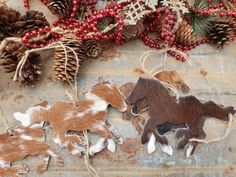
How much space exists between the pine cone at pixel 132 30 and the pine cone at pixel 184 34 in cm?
10

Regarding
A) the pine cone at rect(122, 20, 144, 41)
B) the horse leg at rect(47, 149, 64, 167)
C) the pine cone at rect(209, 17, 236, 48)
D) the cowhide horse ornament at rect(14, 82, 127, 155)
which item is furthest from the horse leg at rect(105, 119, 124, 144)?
the pine cone at rect(209, 17, 236, 48)

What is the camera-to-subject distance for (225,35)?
3.65ft

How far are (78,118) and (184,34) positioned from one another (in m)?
0.38

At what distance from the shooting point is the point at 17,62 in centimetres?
99

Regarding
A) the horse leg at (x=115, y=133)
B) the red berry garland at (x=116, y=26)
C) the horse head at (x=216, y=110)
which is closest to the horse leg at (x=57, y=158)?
the horse leg at (x=115, y=133)

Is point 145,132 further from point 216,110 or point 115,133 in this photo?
point 216,110

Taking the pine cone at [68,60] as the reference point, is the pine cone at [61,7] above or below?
above

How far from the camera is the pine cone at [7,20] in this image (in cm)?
99

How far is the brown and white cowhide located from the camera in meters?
0.93

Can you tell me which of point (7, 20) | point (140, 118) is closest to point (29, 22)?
point (7, 20)

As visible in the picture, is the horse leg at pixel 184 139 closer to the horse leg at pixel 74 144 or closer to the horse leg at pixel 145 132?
the horse leg at pixel 145 132

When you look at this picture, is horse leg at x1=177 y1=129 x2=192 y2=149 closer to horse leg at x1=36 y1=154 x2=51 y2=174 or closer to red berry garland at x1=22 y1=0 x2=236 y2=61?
red berry garland at x1=22 y1=0 x2=236 y2=61

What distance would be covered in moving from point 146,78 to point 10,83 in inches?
13.8

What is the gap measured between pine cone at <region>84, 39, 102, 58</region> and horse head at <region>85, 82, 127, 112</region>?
0.09m
